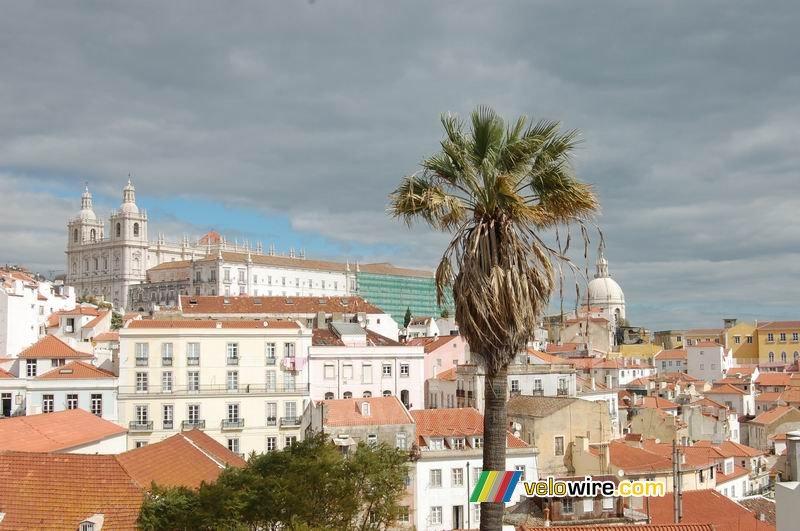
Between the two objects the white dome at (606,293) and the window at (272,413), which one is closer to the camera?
the window at (272,413)

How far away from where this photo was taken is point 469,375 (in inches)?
2180

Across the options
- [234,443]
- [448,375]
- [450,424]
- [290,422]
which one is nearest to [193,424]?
[234,443]

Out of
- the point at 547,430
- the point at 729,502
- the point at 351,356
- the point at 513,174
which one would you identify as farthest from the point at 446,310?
the point at 351,356

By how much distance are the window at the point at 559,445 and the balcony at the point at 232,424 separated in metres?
17.6

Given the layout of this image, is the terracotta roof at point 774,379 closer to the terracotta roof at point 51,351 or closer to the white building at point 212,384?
the white building at point 212,384

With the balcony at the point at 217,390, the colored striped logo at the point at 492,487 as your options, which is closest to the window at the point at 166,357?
the balcony at the point at 217,390

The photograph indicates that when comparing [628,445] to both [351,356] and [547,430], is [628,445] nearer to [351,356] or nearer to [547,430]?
[547,430]

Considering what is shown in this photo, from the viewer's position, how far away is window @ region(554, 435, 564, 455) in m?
45.5

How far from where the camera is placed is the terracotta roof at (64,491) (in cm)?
2066

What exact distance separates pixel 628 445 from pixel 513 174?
3875 centimetres

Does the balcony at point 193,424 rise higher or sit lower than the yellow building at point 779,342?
lower

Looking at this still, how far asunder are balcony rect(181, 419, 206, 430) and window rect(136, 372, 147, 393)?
2.90m

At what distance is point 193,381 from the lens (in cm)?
4712

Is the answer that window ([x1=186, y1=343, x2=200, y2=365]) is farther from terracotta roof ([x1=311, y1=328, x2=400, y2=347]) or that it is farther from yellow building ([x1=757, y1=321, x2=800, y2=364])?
yellow building ([x1=757, y1=321, x2=800, y2=364])
